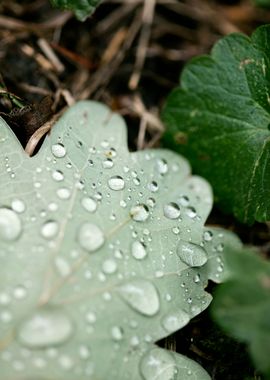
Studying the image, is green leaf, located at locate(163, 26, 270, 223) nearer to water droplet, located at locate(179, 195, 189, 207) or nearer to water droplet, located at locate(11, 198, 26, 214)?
water droplet, located at locate(179, 195, 189, 207)

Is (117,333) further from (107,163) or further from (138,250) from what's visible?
(107,163)

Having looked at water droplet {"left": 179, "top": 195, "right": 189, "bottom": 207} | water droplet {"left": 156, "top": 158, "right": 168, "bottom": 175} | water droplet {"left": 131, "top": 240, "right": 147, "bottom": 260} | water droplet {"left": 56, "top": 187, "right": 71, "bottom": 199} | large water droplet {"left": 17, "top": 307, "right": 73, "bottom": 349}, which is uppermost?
water droplet {"left": 156, "top": 158, "right": 168, "bottom": 175}

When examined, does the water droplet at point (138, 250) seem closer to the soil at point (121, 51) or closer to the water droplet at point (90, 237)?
the water droplet at point (90, 237)

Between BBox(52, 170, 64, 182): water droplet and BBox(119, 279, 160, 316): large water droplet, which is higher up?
BBox(52, 170, 64, 182): water droplet

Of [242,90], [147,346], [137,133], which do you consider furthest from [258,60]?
[147,346]

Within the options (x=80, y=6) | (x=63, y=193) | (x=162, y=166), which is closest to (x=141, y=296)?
(x=63, y=193)

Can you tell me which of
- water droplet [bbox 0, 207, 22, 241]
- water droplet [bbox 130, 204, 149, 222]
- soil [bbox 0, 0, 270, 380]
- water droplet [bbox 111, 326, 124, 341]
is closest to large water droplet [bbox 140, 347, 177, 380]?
water droplet [bbox 111, 326, 124, 341]

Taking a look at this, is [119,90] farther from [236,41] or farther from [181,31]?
[236,41]
